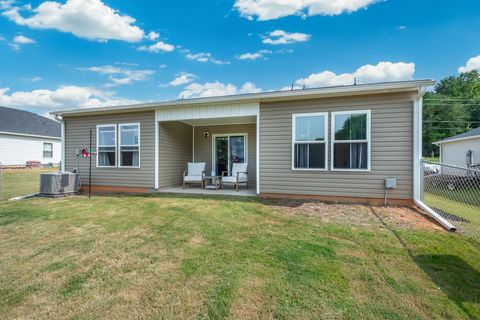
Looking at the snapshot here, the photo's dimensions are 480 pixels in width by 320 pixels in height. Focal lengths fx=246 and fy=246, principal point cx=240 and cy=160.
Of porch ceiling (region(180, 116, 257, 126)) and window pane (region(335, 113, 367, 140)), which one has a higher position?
porch ceiling (region(180, 116, 257, 126))

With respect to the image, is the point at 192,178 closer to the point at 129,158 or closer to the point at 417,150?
the point at 129,158


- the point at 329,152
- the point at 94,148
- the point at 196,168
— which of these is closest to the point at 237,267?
the point at 329,152

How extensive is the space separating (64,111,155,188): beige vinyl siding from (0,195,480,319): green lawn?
3.26 m

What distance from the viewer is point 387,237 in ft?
12.0

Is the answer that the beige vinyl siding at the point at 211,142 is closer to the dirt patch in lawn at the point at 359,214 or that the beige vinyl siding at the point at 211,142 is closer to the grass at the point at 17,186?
the dirt patch in lawn at the point at 359,214

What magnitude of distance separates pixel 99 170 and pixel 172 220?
5334 millimetres

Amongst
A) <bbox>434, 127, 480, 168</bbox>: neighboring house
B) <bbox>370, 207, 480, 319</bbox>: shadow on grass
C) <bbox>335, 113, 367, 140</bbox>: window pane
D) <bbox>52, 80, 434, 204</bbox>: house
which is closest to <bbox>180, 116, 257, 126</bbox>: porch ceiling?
<bbox>52, 80, 434, 204</bbox>: house

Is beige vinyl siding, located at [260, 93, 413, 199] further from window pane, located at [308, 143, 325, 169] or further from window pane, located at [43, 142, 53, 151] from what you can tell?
window pane, located at [43, 142, 53, 151]

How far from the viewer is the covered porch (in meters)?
8.05

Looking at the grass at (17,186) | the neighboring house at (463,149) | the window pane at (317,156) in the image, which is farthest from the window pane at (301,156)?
the neighboring house at (463,149)

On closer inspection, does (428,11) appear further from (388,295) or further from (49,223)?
(49,223)

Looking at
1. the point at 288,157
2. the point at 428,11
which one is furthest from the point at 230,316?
the point at 428,11

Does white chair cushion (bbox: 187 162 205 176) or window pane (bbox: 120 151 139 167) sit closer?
window pane (bbox: 120 151 139 167)

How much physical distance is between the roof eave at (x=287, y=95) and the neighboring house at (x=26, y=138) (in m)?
13.3
